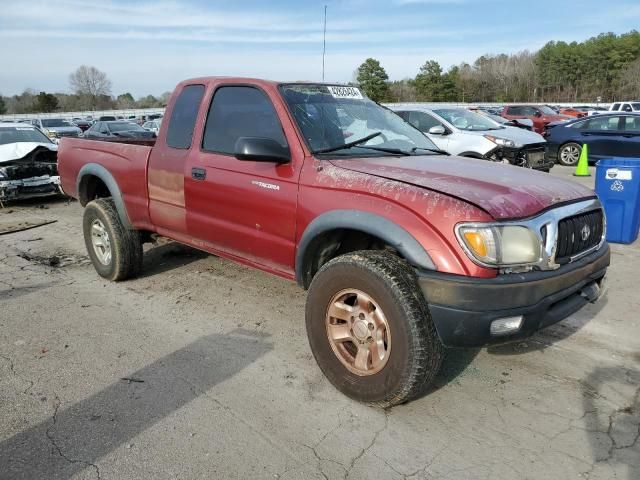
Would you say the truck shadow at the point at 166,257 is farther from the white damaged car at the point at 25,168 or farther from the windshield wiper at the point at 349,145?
the white damaged car at the point at 25,168

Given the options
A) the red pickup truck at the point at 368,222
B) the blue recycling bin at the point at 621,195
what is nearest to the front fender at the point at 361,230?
the red pickup truck at the point at 368,222

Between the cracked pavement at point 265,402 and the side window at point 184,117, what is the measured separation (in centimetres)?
144

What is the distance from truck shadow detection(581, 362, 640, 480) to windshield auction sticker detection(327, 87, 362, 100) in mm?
2669

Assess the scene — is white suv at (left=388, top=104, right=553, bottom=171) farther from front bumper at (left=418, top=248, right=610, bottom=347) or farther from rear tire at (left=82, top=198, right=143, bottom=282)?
front bumper at (left=418, top=248, right=610, bottom=347)

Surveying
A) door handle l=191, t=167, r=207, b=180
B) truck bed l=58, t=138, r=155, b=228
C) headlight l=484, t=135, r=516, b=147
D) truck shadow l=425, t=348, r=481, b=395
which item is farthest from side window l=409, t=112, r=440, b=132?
truck shadow l=425, t=348, r=481, b=395

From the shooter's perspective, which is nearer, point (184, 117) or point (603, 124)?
point (184, 117)

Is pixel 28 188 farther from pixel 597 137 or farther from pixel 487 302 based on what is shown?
Answer: pixel 597 137

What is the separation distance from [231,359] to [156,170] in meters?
1.85

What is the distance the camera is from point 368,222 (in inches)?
111

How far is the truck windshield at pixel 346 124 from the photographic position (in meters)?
3.49

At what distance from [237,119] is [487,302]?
7.79ft

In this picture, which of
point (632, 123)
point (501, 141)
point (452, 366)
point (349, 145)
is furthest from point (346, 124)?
point (632, 123)

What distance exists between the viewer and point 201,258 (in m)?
5.94

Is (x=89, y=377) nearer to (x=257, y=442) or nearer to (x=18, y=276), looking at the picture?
(x=257, y=442)
